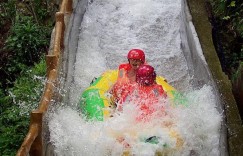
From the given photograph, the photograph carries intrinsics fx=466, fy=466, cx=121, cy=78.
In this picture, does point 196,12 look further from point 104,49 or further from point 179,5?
point 104,49

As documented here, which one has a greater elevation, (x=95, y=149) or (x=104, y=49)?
(x=104, y=49)

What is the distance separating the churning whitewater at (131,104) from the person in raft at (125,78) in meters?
0.33

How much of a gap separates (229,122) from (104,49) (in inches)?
123

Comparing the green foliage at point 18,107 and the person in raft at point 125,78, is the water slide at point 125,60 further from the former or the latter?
the green foliage at point 18,107

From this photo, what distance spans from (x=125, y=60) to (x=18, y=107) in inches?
78.7

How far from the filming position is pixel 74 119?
225 inches

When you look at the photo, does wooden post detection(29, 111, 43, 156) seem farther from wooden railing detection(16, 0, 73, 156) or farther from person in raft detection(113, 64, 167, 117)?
person in raft detection(113, 64, 167, 117)

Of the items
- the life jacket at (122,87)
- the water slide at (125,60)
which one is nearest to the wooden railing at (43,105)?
the water slide at (125,60)

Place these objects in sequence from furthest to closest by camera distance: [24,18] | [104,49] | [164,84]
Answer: [24,18] → [104,49] → [164,84]

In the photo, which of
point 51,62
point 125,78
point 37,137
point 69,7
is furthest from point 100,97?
point 69,7

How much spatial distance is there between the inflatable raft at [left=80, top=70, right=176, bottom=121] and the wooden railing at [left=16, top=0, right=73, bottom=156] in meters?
0.56

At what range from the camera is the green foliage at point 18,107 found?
658 cm

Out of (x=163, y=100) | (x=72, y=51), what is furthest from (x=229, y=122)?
(x=72, y=51)

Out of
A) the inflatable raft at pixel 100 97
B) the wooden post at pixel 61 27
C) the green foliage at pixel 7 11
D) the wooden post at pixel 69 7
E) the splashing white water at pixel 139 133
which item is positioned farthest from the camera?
the green foliage at pixel 7 11
